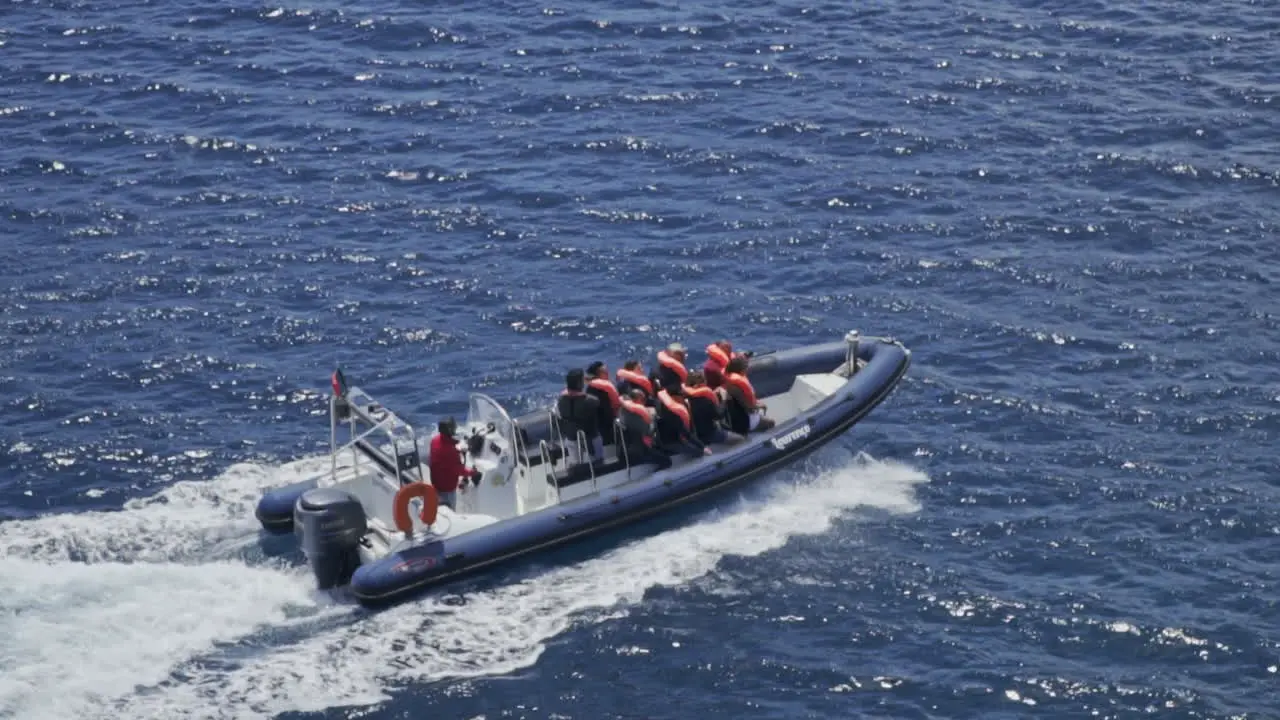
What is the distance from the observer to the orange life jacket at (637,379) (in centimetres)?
2838

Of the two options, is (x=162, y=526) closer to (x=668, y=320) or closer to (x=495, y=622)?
(x=495, y=622)

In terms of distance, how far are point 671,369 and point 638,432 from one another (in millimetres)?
1105

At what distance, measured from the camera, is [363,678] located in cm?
2439

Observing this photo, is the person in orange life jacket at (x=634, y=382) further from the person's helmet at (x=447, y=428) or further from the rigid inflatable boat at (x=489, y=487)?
the person's helmet at (x=447, y=428)

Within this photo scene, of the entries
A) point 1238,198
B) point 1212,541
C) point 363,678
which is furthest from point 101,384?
point 1238,198

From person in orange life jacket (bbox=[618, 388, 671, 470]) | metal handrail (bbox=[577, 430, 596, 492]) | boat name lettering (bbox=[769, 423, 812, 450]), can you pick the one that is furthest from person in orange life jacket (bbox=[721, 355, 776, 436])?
metal handrail (bbox=[577, 430, 596, 492])

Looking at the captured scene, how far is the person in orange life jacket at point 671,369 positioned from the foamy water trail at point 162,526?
5002 mm

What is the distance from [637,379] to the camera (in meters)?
28.4

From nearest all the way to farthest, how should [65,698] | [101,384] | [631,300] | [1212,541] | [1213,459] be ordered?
1. [65,698]
2. [1212,541]
3. [1213,459]
4. [101,384]
5. [631,300]

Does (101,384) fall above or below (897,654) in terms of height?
above

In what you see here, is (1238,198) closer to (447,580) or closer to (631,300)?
(631,300)

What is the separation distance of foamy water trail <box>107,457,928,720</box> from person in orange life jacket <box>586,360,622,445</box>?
163cm

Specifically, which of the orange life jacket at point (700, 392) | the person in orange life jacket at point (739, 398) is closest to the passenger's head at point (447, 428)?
the orange life jacket at point (700, 392)

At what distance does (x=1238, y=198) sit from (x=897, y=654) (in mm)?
15424
